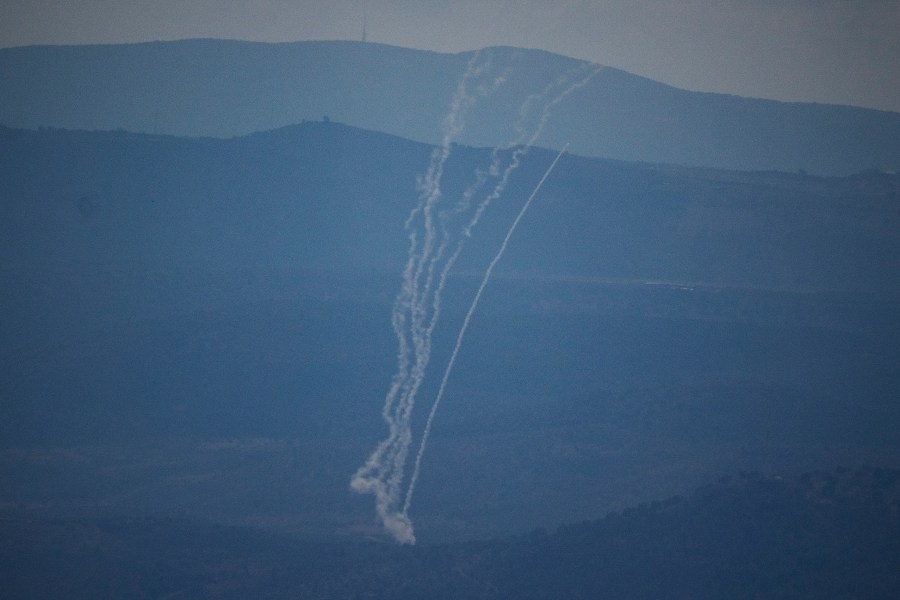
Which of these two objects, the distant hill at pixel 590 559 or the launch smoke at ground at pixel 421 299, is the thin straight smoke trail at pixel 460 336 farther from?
the distant hill at pixel 590 559

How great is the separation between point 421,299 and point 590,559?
2664 centimetres

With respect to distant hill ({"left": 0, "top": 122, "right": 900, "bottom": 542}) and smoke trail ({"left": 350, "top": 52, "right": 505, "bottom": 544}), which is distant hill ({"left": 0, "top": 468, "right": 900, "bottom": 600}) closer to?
distant hill ({"left": 0, "top": 122, "right": 900, "bottom": 542})

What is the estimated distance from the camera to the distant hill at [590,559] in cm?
1911

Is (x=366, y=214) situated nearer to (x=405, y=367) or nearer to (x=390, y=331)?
(x=390, y=331)

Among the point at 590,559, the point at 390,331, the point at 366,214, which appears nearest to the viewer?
the point at 590,559

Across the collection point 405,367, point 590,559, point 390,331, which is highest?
point 390,331

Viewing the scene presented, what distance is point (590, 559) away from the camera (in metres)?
20.2

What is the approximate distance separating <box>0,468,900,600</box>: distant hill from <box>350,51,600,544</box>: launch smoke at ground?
4.01 m

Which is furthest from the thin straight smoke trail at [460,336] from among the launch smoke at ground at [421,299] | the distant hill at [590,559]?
the distant hill at [590,559]

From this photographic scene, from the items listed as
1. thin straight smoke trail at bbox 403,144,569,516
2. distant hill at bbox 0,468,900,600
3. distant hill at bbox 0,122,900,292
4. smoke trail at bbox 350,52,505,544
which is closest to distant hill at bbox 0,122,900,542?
distant hill at bbox 0,122,900,292

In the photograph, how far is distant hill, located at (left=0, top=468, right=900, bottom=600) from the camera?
62.7 ft

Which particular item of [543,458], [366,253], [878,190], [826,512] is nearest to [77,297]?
[366,253]

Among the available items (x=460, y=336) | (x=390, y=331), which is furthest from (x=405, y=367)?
(x=460, y=336)

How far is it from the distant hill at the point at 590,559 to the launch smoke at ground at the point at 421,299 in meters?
4.01
